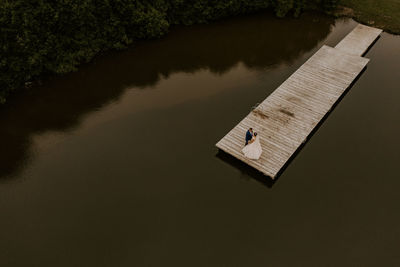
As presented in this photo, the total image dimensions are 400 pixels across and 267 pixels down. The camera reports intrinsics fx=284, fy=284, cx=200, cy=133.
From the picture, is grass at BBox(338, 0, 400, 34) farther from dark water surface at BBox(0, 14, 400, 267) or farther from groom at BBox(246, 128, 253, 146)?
groom at BBox(246, 128, 253, 146)

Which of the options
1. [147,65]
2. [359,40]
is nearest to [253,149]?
[147,65]

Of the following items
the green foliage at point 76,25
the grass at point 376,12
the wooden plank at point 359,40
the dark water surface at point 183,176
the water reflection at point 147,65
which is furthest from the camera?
the grass at point 376,12

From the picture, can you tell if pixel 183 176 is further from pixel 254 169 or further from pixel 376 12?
pixel 376 12

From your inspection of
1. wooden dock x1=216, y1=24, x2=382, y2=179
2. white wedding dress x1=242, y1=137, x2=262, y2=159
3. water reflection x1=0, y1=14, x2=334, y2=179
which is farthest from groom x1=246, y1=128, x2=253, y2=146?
water reflection x1=0, y1=14, x2=334, y2=179

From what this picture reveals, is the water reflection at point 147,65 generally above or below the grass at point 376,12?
below

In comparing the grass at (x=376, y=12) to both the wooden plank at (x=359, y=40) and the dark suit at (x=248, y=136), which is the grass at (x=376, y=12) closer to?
the wooden plank at (x=359, y=40)

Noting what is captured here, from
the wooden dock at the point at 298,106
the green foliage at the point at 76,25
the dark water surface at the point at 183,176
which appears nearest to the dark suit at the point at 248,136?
the wooden dock at the point at 298,106
